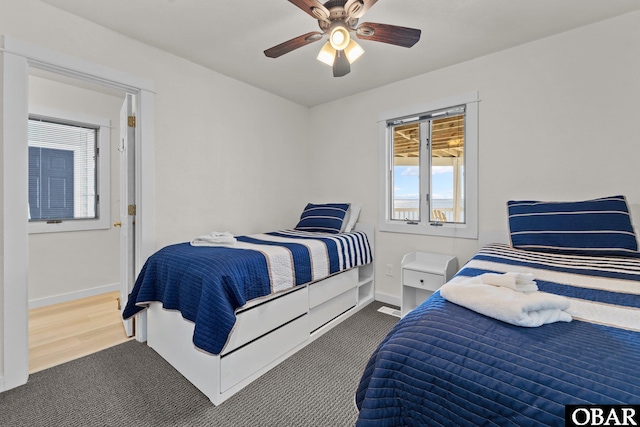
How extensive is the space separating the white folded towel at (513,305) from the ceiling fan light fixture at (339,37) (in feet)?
4.99

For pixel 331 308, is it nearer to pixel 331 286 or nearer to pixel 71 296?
pixel 331 286

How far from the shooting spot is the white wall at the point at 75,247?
2.96m

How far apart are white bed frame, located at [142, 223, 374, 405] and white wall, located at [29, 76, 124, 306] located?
1776mm

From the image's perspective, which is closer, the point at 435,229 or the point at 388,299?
the point at 435,229

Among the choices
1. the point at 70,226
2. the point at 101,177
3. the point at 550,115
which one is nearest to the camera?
the point at 550,115

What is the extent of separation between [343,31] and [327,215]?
6.07 ft

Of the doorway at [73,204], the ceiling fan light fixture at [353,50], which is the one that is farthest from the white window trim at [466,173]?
the doorway at [73,204]

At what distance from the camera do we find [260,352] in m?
1.84

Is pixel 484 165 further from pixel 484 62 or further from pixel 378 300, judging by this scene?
pixel 378 300

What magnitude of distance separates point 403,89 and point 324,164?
1276 mm

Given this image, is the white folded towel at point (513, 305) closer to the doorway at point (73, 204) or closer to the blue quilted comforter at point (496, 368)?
the blue quilted comforter at point (496, 368)

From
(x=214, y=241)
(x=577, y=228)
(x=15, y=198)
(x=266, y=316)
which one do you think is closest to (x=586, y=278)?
(x=577, y=228)

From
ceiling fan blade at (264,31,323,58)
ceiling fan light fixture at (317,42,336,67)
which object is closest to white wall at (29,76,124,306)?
ceiling fan blade at (264,31,323,58)

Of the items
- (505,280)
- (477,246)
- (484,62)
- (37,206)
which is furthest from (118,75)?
(477,246)
